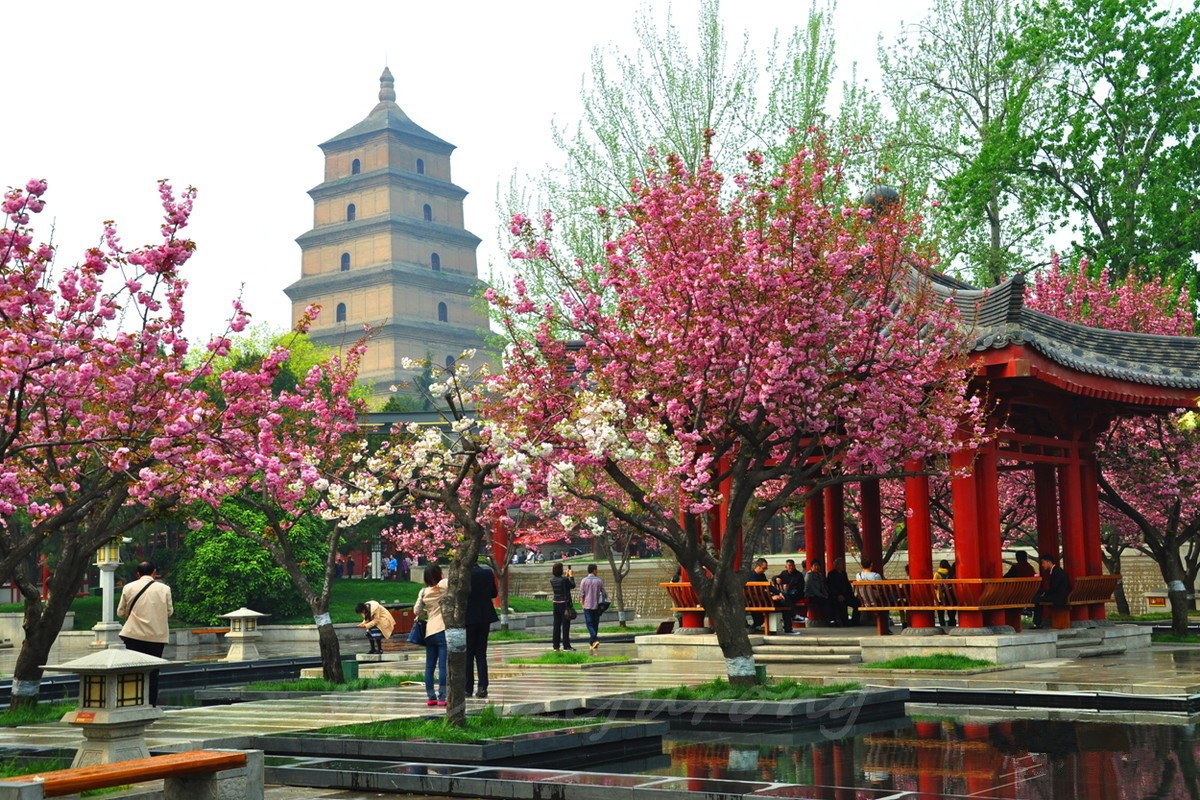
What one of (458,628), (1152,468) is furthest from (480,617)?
(1152,468)

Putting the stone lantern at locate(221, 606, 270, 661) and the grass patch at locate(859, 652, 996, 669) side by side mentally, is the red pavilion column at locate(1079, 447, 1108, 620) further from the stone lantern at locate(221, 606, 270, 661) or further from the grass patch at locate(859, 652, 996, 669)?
the stone lantern at locate(221, 606, 270, 661)

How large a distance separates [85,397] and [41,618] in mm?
2925

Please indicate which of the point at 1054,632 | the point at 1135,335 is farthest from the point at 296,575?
the point at 1135,335

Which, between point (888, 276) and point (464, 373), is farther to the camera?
point (888, 276)

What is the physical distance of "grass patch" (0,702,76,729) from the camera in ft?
44.1

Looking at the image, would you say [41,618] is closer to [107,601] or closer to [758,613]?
[758,613]

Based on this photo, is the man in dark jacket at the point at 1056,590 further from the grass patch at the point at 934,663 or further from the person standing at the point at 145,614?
the person standing at the point at 145,614

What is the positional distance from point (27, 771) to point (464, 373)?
5.32 m

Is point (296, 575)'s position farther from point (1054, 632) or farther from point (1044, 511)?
point (1044, 511)

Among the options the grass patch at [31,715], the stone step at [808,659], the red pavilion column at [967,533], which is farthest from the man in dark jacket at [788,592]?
the grass patch at [31,715]

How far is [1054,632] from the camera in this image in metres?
20.1

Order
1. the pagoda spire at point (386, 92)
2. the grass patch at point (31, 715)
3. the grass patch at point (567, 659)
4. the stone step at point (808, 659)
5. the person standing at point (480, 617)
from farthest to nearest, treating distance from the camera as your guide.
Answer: the pagoda spire at point (386, 92), the grass patch at point (567, 659), the stone step at point (808, 659), the person standing at point (480, 617), the grass patch at point (31, 715)

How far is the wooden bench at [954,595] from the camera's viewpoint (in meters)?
18.6

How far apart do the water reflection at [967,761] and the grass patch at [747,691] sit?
2.90 feet
